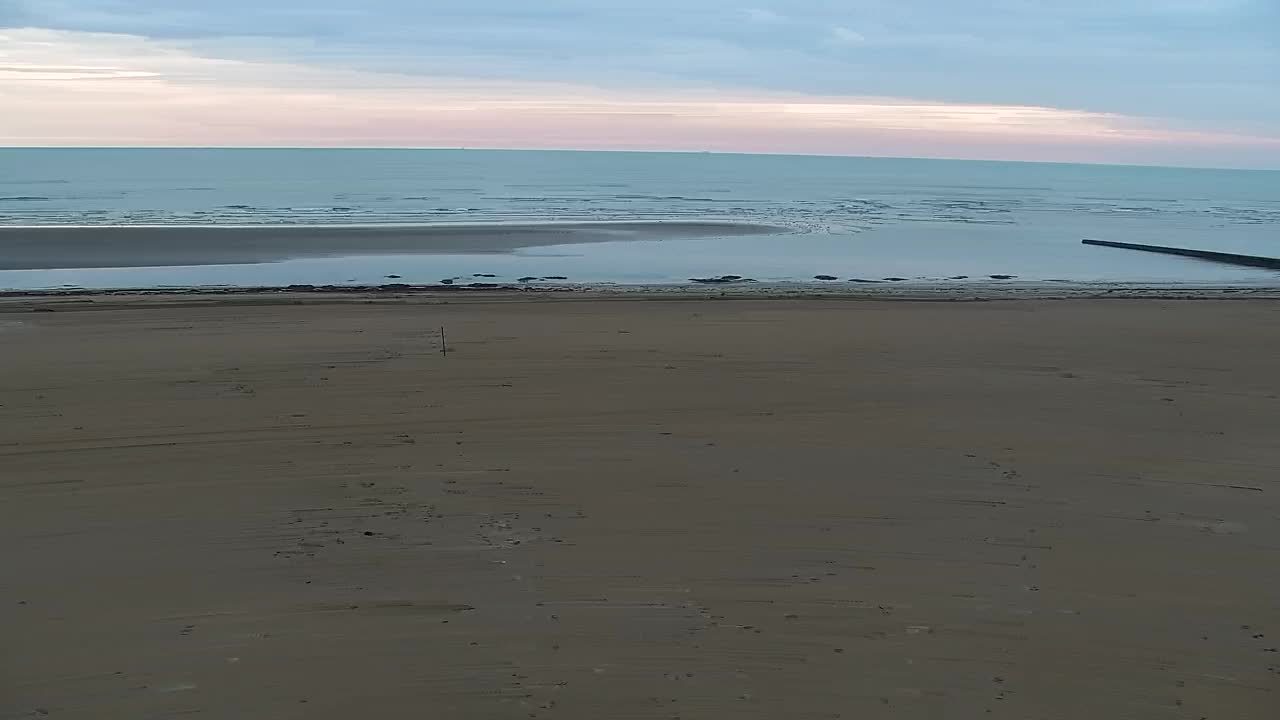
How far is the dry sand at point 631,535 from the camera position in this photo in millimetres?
4520

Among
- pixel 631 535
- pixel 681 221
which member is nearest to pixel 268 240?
pixel 681 221

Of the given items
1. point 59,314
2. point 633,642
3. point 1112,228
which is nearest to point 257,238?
point 59,314

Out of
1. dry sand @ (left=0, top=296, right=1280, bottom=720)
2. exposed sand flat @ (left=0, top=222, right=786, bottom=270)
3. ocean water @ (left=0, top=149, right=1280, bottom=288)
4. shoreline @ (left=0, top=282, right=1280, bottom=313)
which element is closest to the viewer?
dry sand @ (left=0, top=296, right=1280, bottom=720)

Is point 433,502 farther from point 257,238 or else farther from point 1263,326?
point 257,238

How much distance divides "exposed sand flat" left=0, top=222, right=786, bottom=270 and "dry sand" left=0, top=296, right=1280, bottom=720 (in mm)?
14158

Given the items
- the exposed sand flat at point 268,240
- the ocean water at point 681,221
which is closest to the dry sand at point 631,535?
the ocean water at point 681,221

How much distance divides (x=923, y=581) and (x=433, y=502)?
3.14m

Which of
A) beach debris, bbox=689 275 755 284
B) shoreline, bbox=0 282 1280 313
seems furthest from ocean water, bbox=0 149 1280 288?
shoreline, bbox=0 282 1280 313

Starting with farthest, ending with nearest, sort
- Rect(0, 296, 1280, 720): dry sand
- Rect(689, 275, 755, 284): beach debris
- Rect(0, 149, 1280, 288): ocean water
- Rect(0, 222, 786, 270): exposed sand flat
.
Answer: Rect(0, 222, 786, 270): exposed sand flat, Rect(0, 149, 1280, 288): ocean water, Rect(689, 275, 755, 284): beach debris, Rect(0, 296, 1280, 720): dry sand

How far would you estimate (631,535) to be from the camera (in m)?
6.18

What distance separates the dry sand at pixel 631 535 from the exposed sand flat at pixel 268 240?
A: 14158 millimetres

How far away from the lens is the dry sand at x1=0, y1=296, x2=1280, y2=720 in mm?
4520

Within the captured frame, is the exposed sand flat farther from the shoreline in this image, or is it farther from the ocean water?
the shoreline

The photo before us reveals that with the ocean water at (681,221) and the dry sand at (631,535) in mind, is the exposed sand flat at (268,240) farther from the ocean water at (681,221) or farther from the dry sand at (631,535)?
the dry sand at (631,535)
